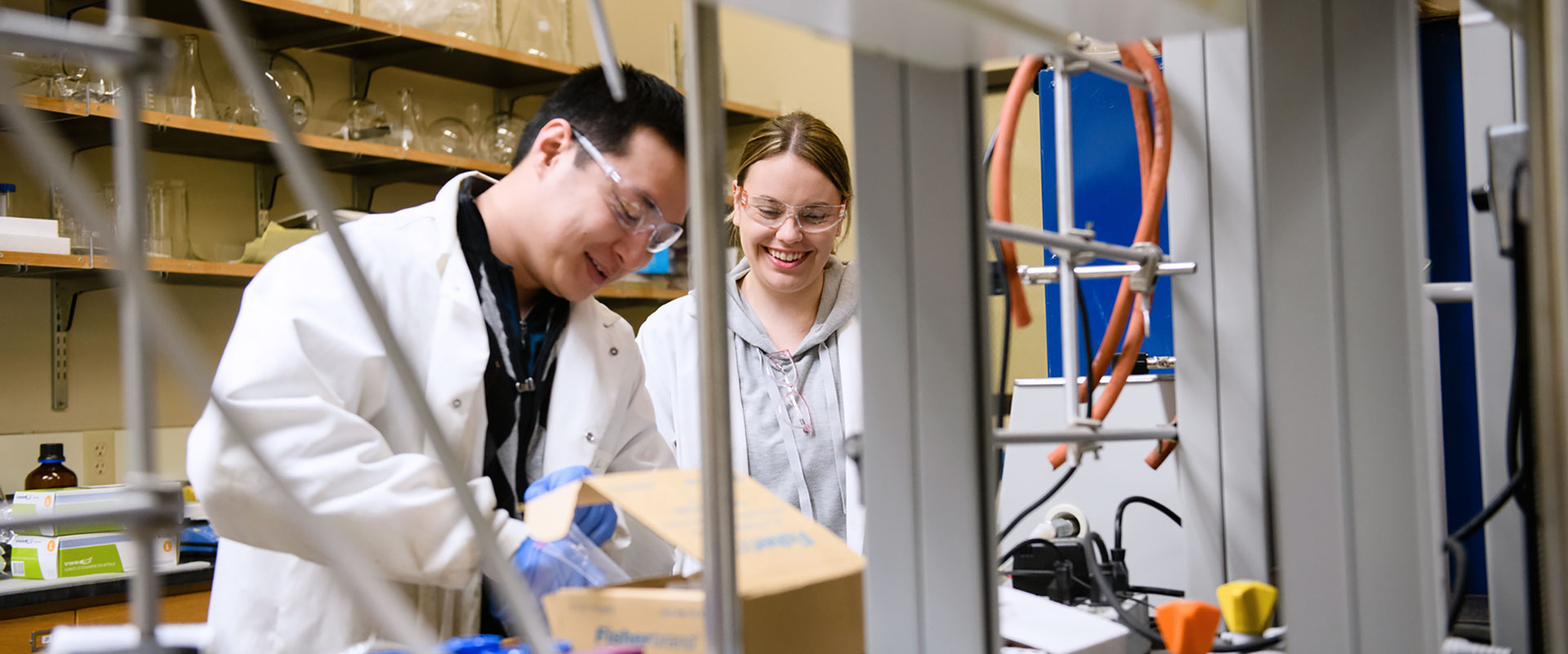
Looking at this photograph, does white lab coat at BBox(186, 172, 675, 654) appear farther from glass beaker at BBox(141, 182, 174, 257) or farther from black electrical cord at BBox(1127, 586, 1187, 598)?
glass beaker at BBox(141, 182, 174, 257)

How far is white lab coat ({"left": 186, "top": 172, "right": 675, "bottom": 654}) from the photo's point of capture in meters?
1.35

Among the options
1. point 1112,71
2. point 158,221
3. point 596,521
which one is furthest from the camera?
point 158,221

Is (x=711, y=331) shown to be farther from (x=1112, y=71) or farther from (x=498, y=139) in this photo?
(x=498, y=139)

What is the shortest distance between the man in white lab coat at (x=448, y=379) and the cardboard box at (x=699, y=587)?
1.98ft

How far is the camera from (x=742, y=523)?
0.77 meters

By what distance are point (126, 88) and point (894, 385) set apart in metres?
0.45

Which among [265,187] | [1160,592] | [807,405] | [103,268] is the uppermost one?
[265,187]

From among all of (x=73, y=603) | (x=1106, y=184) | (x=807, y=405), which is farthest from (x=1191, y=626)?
(x=73, y=603)

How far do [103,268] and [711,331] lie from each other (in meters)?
2.53

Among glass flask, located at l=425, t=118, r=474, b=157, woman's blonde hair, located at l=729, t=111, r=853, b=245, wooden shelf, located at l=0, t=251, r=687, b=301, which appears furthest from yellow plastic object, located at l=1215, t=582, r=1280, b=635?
glass flask, located at l=425, t=118, r=474, b=157

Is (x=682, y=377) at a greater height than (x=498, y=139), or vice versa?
(x=498, y=139)

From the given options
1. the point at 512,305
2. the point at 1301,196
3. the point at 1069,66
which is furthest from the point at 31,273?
the point at 1301,196

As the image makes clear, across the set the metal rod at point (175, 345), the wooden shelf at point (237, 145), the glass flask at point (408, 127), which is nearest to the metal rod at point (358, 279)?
the metal rod at point (175, 345)

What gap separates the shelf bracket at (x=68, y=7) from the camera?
270 centimetres
